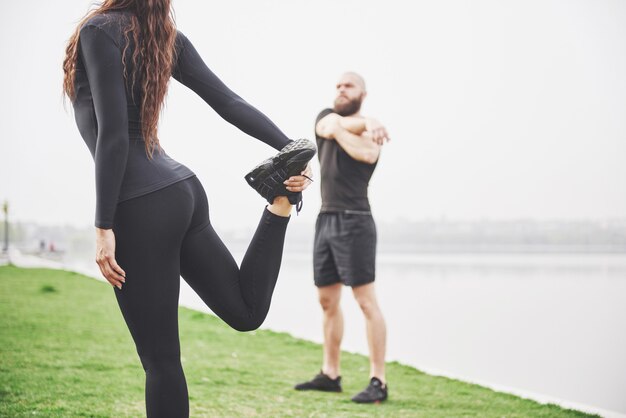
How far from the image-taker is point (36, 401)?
3016 millimetres

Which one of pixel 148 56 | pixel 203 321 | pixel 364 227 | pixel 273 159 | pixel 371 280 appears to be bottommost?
pixel 203 321

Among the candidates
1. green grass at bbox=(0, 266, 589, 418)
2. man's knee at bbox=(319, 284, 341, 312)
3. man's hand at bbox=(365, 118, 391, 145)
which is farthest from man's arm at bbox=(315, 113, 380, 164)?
green grass at bbox=(0, 266, 589, 418)

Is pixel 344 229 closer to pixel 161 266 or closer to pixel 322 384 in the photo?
pixel 322 384

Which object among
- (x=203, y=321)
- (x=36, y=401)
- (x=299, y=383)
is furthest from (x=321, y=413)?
(x=203, y=321)

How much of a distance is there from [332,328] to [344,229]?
63 cm

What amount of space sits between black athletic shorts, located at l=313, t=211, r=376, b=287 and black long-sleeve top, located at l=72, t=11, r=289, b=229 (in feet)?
6.86

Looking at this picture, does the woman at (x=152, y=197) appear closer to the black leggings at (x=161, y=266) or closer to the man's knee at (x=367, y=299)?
the black leggings at (x=161, y=266)

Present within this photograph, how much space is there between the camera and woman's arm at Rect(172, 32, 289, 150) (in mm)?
1812

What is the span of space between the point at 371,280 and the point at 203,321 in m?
3.62

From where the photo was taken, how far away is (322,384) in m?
3.68

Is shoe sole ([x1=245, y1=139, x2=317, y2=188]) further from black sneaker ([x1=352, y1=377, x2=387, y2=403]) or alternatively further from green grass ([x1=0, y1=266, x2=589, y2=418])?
black sneaker ([x1=352, y1=377, x2=387, y2=403])

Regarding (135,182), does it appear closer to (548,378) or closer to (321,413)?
(321,413)

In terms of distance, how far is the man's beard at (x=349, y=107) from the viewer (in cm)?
391

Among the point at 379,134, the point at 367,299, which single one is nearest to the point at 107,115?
the point at 379,134
